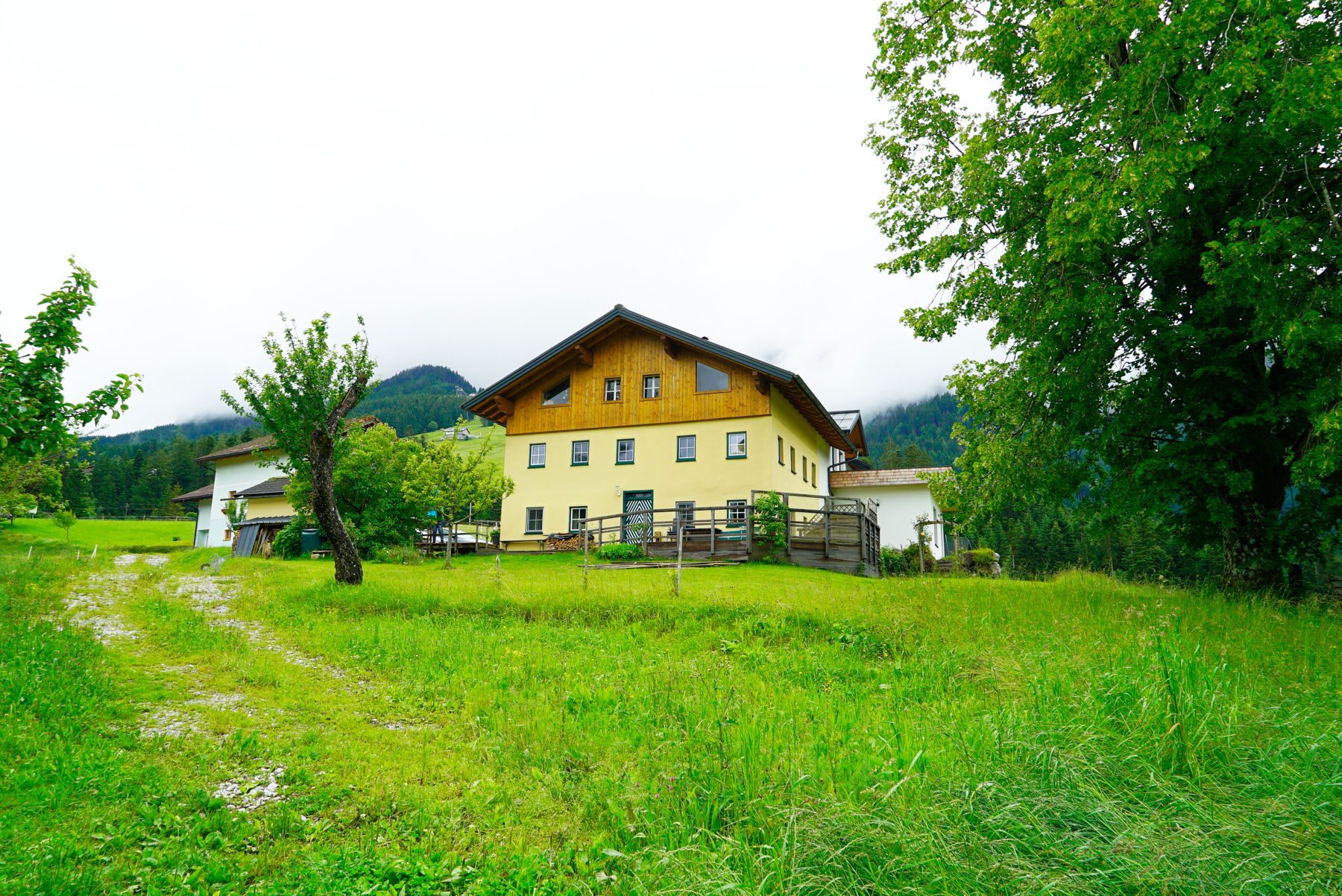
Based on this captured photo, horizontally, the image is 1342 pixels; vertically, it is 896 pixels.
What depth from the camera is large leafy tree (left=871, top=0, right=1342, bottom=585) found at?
8.07 m

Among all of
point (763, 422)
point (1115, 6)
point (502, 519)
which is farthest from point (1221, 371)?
point (502, 519)

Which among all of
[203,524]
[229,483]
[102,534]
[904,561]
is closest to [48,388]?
[904,561]

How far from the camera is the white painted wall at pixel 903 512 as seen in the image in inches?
1323

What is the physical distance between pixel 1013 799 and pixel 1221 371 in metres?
9.96

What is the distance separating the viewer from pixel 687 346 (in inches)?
1054

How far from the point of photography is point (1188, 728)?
4.17 m

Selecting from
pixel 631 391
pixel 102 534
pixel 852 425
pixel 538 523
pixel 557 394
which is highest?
pixel 852 425

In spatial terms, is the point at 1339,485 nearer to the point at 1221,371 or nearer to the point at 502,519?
the point at 1221,371

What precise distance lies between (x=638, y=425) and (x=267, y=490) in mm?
25436

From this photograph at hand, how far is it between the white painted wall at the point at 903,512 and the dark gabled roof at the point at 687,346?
6028 millimetres

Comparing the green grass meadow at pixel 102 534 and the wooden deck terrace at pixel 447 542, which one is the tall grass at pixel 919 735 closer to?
the wooden deck terrace at pixel 447 542

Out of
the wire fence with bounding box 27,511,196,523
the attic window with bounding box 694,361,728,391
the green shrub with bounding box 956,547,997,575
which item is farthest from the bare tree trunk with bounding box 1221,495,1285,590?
the wire fence with bounding box 27,511,196,523

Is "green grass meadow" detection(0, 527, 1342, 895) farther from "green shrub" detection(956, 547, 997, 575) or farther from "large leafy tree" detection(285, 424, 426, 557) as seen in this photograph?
"green shrub" detection(956, 547, 997, 575)

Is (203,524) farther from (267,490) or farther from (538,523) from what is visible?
(538,523)
